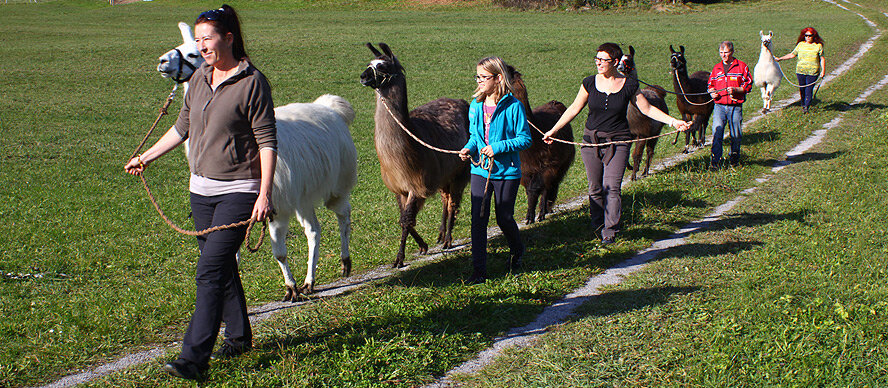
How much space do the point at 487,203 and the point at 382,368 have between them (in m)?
1.74

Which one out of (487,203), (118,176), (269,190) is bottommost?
(118,176)

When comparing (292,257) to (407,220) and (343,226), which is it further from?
(407,220)

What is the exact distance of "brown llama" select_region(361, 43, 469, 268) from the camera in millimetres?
5980

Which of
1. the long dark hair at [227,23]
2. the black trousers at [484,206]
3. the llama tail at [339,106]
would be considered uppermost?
the long dark hair at [227,23]

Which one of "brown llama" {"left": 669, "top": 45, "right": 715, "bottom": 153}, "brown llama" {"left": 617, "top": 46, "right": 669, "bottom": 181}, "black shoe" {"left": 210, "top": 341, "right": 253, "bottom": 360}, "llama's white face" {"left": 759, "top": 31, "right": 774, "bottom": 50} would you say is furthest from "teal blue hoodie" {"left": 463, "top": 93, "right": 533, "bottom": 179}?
"llama's white face" {"left": 759, "top": 31, "right": 774, "bottom": 50}

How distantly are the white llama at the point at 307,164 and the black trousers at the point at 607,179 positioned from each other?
7.19 feet

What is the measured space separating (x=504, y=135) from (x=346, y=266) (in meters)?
1.87

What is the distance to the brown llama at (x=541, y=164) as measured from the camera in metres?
7.62

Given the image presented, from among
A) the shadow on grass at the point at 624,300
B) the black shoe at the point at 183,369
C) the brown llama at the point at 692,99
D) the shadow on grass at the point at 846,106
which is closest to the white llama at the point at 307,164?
the black shoe at the point at 183,369

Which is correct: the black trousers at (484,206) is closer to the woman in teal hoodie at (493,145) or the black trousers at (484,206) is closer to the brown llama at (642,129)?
the woman in teal hoodie at (493,145)

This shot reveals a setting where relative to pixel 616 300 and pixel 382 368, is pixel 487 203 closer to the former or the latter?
pixel 616 300

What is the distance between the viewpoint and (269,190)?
11.6 ft

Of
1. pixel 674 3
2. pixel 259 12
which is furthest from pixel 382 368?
pixel 674 3

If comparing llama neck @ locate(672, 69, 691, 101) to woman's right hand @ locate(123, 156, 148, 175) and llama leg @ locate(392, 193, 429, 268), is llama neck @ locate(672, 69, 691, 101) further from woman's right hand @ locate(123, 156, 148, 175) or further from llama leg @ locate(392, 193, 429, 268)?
woman's right hand @ locate(123, 156, 148, 175)
